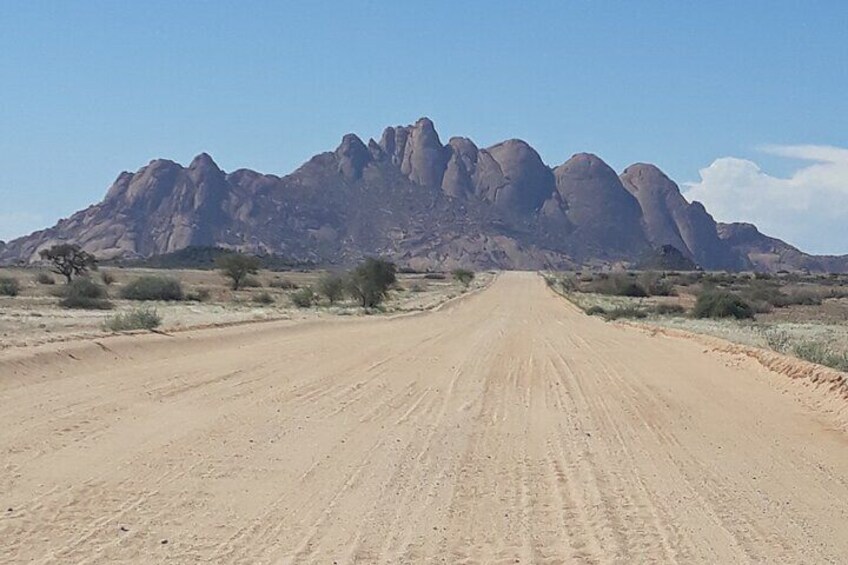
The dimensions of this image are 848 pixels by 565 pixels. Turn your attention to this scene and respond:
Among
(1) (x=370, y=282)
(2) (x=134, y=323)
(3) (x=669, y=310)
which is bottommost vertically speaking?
(3) (x=669, y=310)

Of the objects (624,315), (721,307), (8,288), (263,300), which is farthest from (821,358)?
(8,288)

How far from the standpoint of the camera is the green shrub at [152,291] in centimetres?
7412

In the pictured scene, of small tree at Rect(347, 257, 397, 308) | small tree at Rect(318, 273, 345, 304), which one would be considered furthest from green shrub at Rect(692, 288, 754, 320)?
small tree at Rect(318, 273, 345, 304)

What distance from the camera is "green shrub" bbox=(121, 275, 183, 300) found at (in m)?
74.1

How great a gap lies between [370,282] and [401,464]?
57.8m

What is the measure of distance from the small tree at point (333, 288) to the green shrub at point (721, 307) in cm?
2325

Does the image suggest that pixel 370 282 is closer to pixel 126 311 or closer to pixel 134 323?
pixel 126 311

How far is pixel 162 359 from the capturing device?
2594 cm

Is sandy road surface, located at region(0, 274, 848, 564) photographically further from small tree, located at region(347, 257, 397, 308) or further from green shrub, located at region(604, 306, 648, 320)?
small tree, located at region(347, 257, 397, 308)

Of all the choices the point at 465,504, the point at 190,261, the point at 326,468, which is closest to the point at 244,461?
the point at 326,468

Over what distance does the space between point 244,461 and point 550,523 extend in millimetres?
4329

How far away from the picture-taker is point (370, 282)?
7100 cm

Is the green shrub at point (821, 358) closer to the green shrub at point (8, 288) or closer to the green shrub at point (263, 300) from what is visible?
the green shrub at point (263, 300)

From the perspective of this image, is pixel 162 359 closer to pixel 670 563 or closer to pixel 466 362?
pixel 466 362
